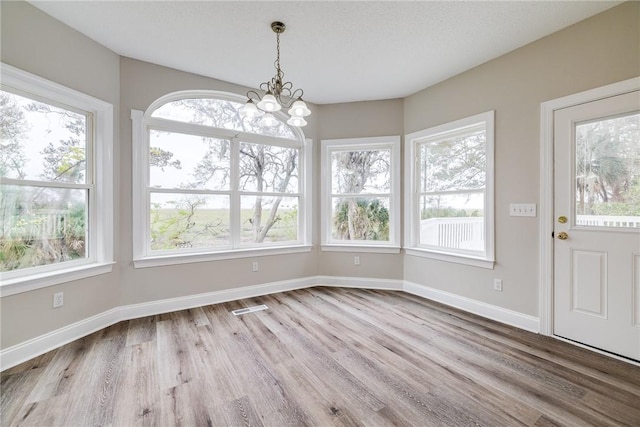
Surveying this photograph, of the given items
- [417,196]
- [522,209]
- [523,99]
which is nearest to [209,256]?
[417,196]

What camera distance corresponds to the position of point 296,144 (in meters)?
3.94

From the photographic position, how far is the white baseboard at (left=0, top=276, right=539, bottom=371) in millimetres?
2135

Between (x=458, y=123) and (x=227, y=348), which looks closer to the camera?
(x=227, y=348)

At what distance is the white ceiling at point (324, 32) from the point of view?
2109mm

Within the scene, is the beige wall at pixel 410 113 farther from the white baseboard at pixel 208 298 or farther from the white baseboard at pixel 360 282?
the white baseboard at pixel 360 282

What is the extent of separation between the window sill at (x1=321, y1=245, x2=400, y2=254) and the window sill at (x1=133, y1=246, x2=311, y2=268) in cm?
31

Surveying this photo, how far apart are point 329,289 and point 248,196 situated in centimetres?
172

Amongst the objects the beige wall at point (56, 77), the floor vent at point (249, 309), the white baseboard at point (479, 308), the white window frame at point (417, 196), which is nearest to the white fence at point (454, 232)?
the white window frame at point (417, 196)

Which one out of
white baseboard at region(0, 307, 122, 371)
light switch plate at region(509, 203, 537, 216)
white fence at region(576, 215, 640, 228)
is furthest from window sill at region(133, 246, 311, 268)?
white fence at region(576, 215, 640, 228)

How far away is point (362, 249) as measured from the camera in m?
3.93

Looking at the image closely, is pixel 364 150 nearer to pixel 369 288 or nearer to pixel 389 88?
pixel 389 88

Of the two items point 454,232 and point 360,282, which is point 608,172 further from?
point 360,282

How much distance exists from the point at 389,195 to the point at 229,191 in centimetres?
217

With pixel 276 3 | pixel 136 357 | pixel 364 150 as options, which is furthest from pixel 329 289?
pixel 276 3
